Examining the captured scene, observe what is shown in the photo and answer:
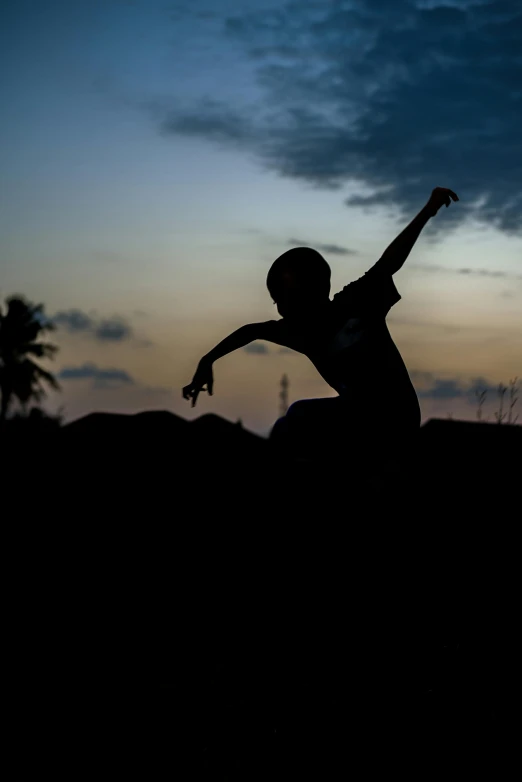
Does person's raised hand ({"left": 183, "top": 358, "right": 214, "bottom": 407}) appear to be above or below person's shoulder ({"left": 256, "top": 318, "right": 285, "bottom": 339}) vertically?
below

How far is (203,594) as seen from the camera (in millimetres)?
5625

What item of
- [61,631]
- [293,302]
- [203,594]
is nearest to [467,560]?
[203,594]

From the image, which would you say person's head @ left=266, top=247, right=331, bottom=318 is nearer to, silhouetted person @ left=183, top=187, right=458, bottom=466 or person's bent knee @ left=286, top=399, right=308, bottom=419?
silhouetted person @ left=183, top=187, right=458, bottom=466

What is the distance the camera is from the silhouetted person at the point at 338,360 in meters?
4.54

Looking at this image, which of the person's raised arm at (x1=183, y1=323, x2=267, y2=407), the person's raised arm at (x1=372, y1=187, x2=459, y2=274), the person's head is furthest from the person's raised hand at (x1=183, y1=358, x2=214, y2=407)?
the person's raised arm at (x1=372, y1=187, x2=459, y2=274)

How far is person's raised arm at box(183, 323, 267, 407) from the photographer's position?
15.5ft

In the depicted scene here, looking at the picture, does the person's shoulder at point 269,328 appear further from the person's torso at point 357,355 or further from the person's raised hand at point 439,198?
the person's raised hand at point 439,198

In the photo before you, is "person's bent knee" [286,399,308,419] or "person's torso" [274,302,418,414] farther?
"person's bent knee" [286,399,308,419]

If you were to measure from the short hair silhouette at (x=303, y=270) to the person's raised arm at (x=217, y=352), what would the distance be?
237 millimetres

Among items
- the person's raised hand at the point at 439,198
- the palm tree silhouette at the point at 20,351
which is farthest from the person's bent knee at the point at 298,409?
the palm tree silhouette at the point at 20,351

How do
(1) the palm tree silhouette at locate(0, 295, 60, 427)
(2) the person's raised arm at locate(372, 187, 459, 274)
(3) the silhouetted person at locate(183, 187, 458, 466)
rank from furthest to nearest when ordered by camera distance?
(1) the palm tree silhouette at locate(0, 295, 60, 427)
(3) the silhouetted person at locate(183, 187, 458, 466)
(2) the person's raised arm at locate(372, 187, 459, 274)

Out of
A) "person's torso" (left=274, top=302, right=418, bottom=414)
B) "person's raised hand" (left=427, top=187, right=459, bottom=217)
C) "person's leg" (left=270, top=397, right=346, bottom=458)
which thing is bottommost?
"person's leg" (left=270, top=397, right=346, bottom=458)

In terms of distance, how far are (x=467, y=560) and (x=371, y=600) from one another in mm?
950

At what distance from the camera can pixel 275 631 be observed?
4875 millimetres
